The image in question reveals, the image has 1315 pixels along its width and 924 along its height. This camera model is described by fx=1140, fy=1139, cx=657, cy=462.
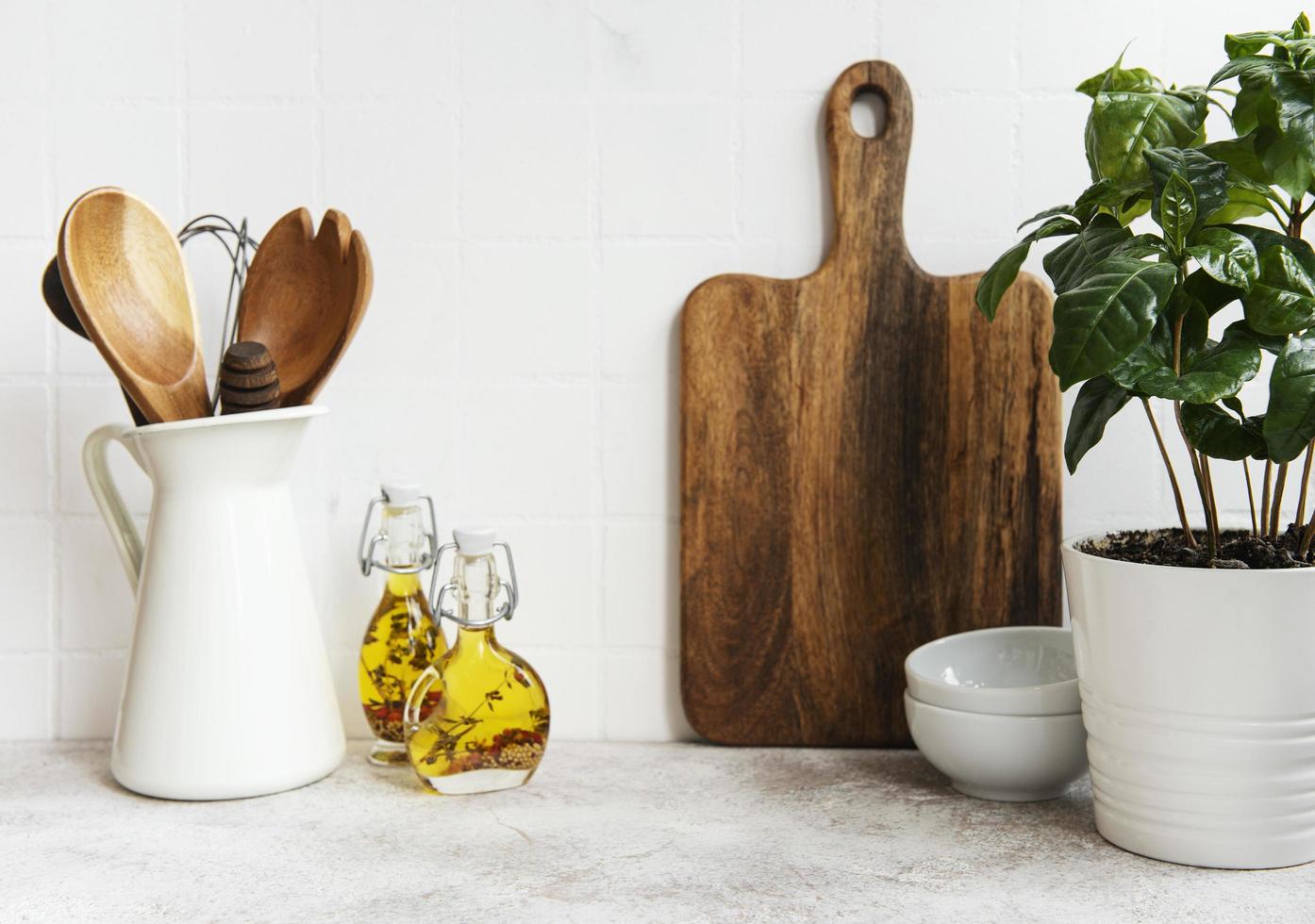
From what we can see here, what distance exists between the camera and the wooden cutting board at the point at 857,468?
94 cm

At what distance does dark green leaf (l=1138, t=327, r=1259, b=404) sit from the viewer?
0.64 m

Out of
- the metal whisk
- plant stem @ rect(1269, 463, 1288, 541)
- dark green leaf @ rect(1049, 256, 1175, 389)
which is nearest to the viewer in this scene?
dark green leaf @ rect(1049, 256, 1175, 389)

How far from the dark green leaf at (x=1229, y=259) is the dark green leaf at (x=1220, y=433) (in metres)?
0.08

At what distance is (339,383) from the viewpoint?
0.98 m

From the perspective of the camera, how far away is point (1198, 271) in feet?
2.23

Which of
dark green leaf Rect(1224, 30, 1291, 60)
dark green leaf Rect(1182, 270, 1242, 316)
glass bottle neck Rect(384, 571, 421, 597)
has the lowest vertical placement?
glass bottle neck Rect(384, 571, 421, 597)

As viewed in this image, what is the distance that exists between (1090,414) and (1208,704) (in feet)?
0.62

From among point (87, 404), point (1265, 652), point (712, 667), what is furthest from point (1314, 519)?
point (87, 404)

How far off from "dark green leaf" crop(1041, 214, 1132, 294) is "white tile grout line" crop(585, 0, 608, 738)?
1.28 ft

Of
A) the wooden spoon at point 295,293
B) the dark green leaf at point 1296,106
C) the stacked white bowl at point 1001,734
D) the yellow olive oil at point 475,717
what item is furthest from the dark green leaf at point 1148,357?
the wooden spoon at point 295,293

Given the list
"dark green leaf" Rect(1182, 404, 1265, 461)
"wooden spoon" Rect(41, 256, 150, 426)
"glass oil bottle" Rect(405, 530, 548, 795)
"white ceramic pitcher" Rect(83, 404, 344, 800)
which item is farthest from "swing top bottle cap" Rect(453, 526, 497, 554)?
"dark green leaf" Rect(1182, 404, 1265, 461)

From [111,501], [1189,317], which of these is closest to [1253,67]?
[1189,317]

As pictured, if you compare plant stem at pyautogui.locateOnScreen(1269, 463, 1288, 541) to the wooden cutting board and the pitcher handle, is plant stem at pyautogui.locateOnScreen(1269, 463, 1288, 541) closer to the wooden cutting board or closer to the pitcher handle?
the wooden cutting board

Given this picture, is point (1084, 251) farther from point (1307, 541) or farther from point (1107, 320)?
point (1307, 541)
